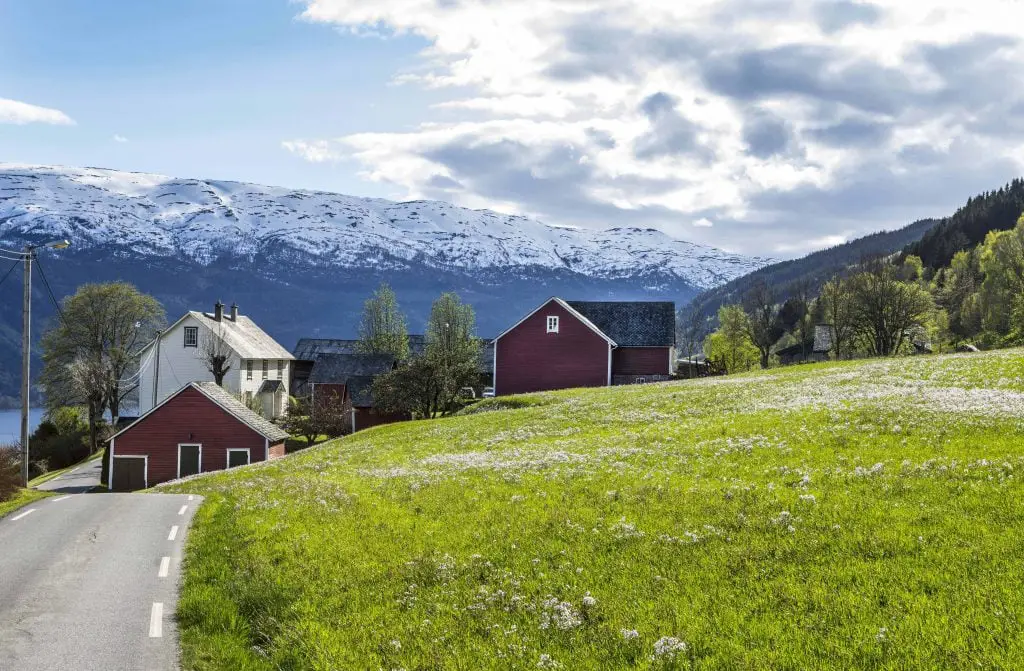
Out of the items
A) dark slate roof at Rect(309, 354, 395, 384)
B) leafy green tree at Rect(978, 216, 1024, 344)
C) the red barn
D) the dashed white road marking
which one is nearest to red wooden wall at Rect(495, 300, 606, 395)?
the red barn

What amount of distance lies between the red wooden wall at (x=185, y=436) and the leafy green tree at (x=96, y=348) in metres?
31.2

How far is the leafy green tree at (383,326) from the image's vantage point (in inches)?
5468

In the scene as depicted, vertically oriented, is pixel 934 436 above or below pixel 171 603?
above

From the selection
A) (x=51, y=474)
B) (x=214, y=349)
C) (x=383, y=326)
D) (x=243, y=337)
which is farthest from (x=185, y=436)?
(x=383, y=326)

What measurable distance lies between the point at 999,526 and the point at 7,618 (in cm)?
1685

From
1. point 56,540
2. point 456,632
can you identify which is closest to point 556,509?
point 456,632

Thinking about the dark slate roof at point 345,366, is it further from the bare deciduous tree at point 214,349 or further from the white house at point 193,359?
the bare deciduous tree at point 214,349

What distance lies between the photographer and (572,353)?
83.6 metres

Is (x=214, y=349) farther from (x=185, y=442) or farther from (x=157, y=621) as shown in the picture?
(x=157, y=621)

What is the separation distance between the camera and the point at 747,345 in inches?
5025

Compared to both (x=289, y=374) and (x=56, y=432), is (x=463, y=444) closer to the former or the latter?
(x=56, y=432)

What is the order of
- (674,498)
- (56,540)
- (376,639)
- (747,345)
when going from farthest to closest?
1. (747,345)
2. (56,540)
3. (674,498)
4. (376,639)

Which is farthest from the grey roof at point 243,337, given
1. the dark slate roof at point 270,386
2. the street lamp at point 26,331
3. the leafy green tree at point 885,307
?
the leafy green tree at point 885,307

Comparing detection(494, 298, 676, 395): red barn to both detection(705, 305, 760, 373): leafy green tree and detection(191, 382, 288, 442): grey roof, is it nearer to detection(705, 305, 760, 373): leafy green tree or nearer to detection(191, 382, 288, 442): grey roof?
detection(191, 382, 288, 442): grey roof
